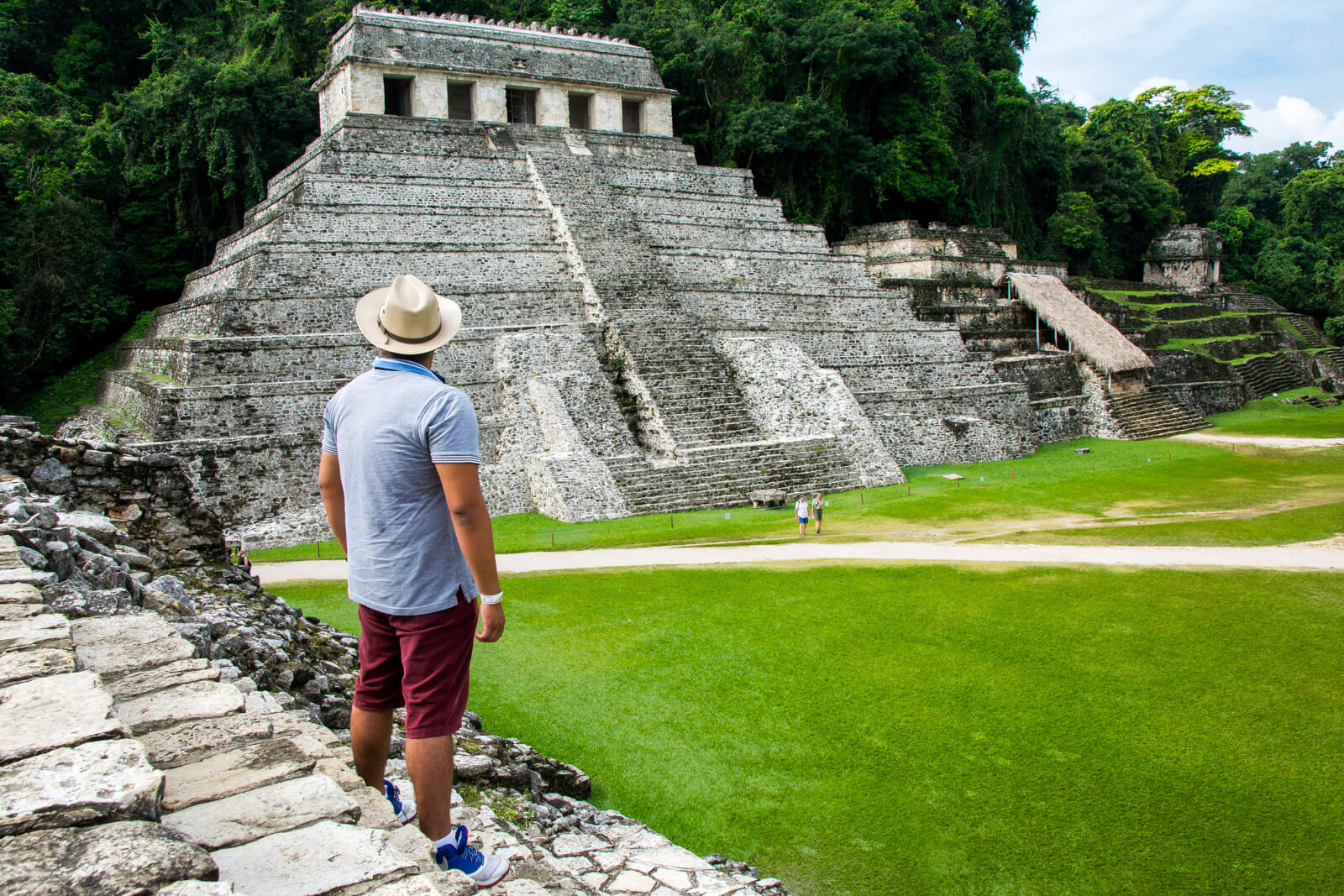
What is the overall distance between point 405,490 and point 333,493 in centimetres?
61

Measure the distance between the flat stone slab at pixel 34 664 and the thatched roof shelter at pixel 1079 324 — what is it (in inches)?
964

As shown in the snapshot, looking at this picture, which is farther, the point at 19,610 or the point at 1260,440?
the point at 1260,440

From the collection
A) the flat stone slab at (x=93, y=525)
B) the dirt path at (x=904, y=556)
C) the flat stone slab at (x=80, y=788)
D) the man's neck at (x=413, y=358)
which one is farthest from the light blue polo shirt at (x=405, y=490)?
the dirt path at (x=904, y=556)

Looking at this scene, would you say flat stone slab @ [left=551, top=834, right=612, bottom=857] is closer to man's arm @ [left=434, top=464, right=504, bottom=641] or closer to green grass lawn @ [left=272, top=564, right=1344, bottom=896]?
green grass lawn @ [left=272, top=564, right=1344, bottom=896]

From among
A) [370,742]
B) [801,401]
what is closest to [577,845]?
[370,742]

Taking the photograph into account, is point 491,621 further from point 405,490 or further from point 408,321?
point 408,321

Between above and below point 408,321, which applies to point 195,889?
below

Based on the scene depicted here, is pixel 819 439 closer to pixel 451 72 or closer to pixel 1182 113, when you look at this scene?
pixel 451 72

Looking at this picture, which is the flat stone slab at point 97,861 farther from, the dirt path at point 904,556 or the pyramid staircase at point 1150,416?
the pyramid staircase at point 1150,416

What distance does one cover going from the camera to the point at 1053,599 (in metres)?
9.25

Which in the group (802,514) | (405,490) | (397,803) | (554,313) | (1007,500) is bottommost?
(1007,500)

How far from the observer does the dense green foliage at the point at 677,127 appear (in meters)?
20.2

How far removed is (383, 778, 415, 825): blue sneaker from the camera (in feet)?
11.5

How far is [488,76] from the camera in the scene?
74.1 feet
